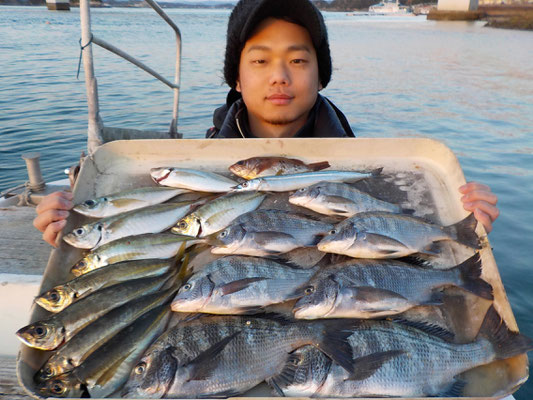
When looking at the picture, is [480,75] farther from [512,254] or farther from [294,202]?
[294,202]

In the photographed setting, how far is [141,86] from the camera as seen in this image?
17.9 m

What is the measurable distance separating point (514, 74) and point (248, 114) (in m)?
21.8

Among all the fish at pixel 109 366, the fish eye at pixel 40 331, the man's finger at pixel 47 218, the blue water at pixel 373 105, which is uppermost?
the man's finger at pixel 47 218

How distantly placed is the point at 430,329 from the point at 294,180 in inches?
49.2

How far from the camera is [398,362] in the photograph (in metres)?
1.52

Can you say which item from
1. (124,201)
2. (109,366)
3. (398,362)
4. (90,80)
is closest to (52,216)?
(124,201)

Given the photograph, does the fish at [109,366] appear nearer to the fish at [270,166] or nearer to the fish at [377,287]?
the fish at [377,287]

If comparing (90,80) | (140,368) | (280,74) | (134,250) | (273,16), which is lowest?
(140,368)

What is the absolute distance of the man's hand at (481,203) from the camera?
6.98 feet

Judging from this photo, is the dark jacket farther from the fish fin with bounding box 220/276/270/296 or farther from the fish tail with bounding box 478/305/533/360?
the fish tail with bounding box 478/305/533/360

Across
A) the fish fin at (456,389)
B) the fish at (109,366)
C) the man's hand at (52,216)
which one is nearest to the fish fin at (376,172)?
the fish fin at (456,389)

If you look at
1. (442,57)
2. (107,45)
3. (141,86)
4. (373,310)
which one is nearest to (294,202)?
(373,310)

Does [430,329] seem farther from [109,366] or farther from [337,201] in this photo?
[109,366]

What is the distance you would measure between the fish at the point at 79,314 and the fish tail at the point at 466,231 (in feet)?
5.30
